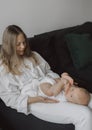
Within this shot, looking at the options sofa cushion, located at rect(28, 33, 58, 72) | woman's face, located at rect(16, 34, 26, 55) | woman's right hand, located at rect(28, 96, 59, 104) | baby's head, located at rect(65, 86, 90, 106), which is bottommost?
woman's right hand, located at rect(28, 96, 59, 104)

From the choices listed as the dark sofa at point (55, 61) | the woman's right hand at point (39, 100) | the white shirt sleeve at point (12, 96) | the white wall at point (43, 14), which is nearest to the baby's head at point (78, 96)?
the woman's right hand at point (39, 100)

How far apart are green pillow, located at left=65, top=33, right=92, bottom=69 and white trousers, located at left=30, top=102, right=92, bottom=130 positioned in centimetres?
90

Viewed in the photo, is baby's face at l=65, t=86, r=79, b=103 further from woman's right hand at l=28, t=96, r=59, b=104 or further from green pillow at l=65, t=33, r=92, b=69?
green pillow at l=65, t=33, r=92, b=69

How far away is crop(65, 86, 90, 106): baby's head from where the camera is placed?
1951 mm

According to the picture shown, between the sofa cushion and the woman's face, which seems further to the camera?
the sofa cushion

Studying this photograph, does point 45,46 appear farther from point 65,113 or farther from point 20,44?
point 65,113

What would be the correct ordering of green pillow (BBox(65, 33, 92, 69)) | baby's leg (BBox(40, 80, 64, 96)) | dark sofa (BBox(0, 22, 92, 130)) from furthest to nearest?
green pillow (BBox(65, 33, 92, 69)), dark sofa (BBox(0, 22, 92, 130)), baby's leg (BBox(40, 80, 64, 96))

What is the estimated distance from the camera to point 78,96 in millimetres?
1946

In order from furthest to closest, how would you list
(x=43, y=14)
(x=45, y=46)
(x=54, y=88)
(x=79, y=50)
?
(x=43, y=14) → (x=79, y=50) → (x=45, y=46) → (x=54, y=88)

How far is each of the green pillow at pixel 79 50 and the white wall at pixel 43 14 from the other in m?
0.36

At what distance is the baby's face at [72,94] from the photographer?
1.96 metres

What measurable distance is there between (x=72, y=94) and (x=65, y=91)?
0.08m

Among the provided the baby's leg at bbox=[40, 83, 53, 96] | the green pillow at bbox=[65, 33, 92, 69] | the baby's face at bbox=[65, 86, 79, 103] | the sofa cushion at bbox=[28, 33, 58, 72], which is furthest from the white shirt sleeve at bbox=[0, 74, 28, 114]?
the green pillow at bbox=[65, 33, 92, 69]

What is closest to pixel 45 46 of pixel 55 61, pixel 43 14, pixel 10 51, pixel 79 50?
pixel 55 61
